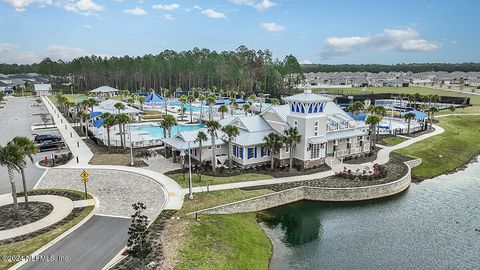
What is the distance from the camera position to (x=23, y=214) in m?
27.7

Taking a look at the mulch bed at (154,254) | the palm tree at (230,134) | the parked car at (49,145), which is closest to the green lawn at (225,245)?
the mulch bed at (154,254)

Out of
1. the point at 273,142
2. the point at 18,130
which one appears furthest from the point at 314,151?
the point at 18,130

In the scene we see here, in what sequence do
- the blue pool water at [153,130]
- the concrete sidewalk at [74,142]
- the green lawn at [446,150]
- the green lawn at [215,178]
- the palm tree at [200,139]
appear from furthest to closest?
the blue pool water at [153,130] < the green lawn at [446,150] < the concrete sidewalk at [74,142] < the palm tree at [200,139] < the green lawn at [215,178]

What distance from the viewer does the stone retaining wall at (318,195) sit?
32062 millimetres

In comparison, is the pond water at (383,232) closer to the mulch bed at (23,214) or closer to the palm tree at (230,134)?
the palm tree at (230,134)

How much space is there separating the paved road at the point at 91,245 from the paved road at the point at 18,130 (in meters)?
13.2

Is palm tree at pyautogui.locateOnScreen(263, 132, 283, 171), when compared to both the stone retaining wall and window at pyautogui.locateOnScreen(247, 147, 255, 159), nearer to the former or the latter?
window at pyautogui.locateOnScreen(247, 147, 255, 159)

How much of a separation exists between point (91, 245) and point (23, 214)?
8.86 meters

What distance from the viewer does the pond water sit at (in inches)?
985

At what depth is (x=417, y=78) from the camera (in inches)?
7790

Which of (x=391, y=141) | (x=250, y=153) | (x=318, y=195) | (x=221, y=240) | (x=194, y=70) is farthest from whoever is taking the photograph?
(x=194, y=70)

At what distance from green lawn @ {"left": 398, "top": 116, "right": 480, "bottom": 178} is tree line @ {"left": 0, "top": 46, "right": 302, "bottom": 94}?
7399 centimetres

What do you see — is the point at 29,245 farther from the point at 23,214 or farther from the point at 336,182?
the point at 336,182

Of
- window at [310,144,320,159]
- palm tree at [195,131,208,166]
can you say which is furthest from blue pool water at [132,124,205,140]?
window at [310,144,320,159]
